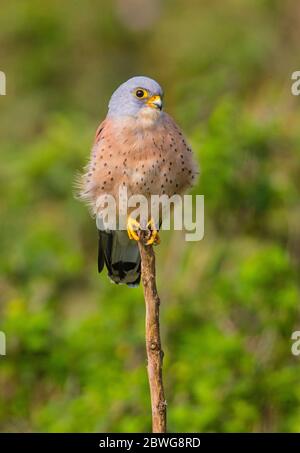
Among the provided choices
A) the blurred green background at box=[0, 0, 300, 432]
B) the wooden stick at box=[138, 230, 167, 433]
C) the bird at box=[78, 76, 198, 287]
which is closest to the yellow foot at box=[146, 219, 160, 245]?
the bird at box=[78, 76, 198, 287]

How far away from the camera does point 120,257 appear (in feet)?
18.6

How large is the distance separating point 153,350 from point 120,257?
138 cm

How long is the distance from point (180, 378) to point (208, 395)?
1.05 feet

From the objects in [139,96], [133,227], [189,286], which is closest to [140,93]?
[139,96]

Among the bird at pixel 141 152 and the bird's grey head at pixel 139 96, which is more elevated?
the bird's grey head at pixel 139 96

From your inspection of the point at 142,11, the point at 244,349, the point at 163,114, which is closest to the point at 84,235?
the point at 244,349

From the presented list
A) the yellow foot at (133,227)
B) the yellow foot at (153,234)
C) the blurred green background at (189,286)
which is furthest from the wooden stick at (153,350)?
the blurred green background at (189,286)

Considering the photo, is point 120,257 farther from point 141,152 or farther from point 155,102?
point 155,102

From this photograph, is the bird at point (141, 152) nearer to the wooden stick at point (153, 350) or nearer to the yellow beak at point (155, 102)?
the yellow beak at point (155, 102)

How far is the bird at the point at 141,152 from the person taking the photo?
5.25 metres

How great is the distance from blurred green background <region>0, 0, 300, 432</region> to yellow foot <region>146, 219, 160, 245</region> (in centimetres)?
212

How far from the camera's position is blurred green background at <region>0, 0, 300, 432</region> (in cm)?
744

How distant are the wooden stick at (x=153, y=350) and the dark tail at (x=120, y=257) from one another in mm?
908

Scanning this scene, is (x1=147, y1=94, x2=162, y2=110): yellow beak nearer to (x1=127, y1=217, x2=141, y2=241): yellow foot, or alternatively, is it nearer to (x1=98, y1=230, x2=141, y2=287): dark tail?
Result: (x1=127, y1=217, x2=141, y2=241): yellow foot
